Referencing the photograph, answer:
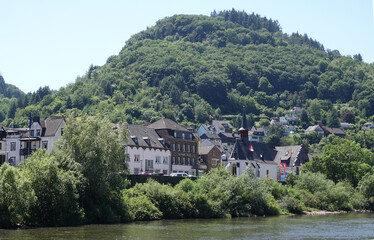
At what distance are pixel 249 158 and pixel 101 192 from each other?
217 feet

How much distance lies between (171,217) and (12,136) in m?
41.4

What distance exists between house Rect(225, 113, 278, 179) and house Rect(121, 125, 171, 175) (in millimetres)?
18500

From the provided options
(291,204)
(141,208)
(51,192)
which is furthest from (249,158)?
(51,192)

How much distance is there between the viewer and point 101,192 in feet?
218

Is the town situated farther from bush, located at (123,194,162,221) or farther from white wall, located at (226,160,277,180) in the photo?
bush, located at (123,194,162,221)

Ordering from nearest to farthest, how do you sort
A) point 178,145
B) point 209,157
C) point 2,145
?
point 2,145
point 178,145
point 209,157

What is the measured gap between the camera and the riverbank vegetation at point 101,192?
59.8m

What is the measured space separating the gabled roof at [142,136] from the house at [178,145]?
2343mm

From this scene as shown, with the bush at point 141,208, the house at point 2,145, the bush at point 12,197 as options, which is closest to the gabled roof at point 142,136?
the house at point 2,145

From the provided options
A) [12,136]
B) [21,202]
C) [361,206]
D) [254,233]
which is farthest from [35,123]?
[361,206]

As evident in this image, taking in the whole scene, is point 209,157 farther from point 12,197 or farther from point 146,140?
point 12,197

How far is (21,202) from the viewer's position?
57844 mm

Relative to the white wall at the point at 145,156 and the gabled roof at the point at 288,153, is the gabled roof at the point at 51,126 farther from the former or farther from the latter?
the gabled roof at the point at 288,153

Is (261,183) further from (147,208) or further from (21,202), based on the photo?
(21,202)
